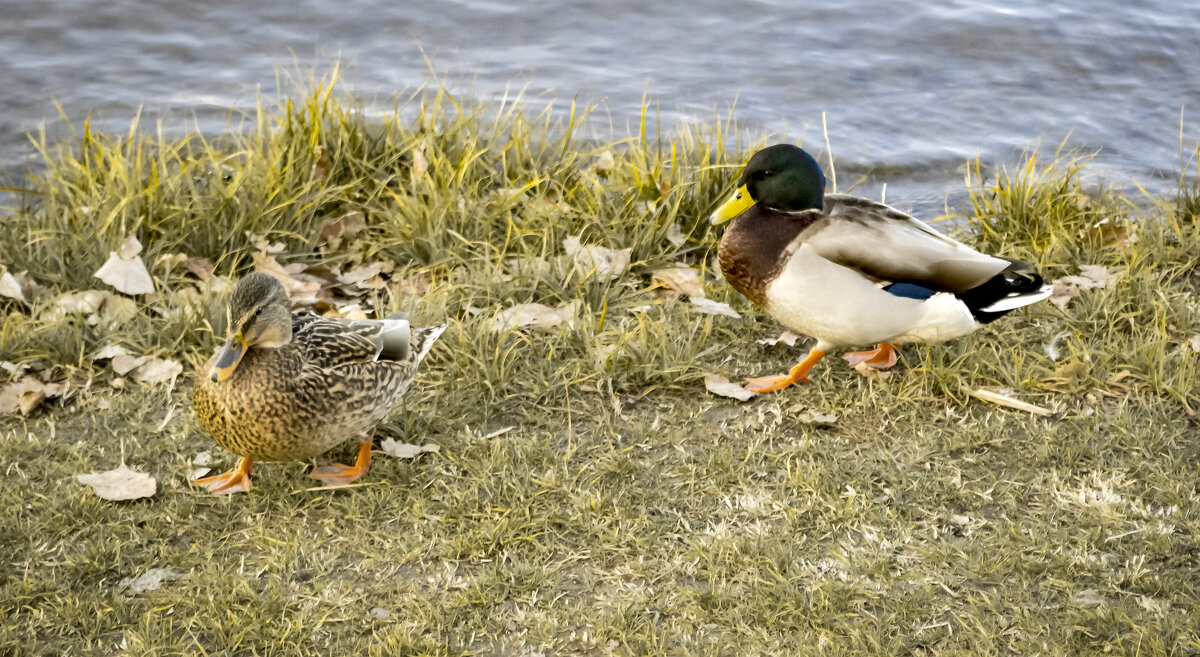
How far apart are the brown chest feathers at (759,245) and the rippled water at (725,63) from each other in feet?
8.54

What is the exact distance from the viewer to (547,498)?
126 inches

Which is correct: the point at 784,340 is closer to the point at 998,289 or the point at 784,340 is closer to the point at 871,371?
the point at 871,371

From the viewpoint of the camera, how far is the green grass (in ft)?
8.94

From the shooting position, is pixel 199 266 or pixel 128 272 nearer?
pixel 128 272

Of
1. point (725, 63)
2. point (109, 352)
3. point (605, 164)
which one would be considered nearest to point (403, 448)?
point (109, 352)

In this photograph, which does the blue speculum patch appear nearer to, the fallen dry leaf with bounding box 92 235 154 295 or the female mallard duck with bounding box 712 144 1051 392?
the female mallard duck with bounding box 712 144 1051 392

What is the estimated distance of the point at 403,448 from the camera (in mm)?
3369

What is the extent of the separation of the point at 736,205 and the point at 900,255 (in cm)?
59

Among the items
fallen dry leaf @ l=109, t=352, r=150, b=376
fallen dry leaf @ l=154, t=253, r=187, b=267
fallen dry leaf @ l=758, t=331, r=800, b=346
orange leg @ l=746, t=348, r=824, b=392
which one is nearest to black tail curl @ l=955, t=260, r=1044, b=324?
orange leg @ l=746, t=348, r=824, b=392

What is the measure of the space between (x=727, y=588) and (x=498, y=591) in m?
0.58

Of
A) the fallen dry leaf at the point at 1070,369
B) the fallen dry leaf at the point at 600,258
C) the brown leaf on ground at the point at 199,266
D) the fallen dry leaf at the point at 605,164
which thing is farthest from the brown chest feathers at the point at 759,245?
the brown leaf on ground at the point at 199,266

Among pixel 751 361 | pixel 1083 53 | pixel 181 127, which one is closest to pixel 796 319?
pixel 751 361

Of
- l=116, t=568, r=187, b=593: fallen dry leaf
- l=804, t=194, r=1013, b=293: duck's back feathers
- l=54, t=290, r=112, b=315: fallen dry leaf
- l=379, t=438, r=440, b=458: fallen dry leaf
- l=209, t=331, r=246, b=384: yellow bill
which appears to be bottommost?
l=116, t=568, r=187, b=593: fallen dry leaf

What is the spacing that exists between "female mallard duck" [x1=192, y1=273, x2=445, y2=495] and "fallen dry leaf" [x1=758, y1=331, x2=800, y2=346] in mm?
1373
